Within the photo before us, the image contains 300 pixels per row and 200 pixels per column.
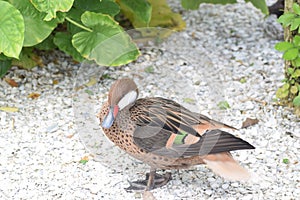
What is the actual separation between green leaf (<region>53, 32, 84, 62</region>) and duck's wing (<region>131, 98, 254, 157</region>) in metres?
0.91

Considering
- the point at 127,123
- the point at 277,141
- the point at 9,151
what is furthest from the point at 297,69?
the point at 9,151

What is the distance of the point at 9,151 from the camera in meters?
3.29

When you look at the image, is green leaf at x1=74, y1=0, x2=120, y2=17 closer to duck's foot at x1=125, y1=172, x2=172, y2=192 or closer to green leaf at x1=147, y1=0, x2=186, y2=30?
green leaf at x1=147, y1=0, x2=186, y2=30

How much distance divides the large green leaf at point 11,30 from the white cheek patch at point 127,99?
1.93 feet

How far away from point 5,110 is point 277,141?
139cm

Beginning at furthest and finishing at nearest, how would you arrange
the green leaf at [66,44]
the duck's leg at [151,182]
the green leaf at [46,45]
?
1. the green leaf at [46,45]
2. the green leaf at [66,44]
3. the duck's leg at [151,182]

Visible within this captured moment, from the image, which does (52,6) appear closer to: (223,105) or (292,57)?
(223,105)

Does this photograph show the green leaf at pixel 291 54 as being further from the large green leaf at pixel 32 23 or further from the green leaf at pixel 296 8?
the large green leaf at pixel 32 23

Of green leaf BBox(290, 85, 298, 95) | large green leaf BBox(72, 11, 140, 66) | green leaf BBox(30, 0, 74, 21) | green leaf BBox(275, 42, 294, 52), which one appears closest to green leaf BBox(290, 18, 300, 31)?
green leaf BBox(275, 42, 294, 52)

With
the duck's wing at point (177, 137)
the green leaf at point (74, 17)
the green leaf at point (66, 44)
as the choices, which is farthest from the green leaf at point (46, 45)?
the duck's wing at point (177, 137)

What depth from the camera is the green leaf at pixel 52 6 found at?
3180 millimetres

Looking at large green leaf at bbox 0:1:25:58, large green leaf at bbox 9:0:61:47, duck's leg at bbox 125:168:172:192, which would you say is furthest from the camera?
large green leaf at bbox 9:0:61:47

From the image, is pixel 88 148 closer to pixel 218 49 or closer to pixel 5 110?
pixel 5 110

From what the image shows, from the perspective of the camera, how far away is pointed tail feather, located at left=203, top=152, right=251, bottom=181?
9.33ft
